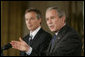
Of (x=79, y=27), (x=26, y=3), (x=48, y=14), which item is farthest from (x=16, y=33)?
(x=48, y=14)

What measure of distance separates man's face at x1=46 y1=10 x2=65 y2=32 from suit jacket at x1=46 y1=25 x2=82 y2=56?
161mm

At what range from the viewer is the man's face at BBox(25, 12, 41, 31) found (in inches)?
131

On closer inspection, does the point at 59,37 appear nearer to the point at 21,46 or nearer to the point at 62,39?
the point at 62,39

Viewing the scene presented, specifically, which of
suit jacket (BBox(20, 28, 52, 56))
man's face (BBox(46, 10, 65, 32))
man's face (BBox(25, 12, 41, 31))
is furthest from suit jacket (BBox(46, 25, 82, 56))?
man's face (BBox(25, 12, 41, 31))

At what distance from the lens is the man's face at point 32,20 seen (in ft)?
10.9

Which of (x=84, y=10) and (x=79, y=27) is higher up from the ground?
(x=84, y=10)

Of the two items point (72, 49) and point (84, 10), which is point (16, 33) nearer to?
point (84, 10)

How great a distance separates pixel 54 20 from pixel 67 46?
0.40 meters

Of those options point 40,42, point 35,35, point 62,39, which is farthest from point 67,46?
point 35,35

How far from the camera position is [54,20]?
116 inches

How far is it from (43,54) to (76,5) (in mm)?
4189

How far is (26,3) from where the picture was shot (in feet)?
25.1

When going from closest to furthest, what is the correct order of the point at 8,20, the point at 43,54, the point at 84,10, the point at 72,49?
the point at 72,49
the point at 43,54
the point at 84,10
the point at 8,20

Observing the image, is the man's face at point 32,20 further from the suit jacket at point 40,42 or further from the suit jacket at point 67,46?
the suit jacket at point 67,46
